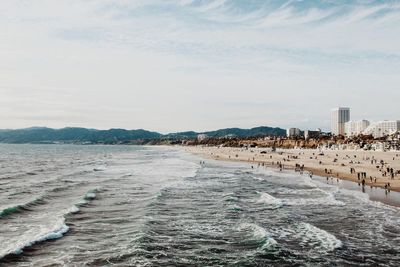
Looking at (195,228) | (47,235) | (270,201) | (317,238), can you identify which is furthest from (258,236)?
(270,201)

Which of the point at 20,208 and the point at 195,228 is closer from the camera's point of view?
the point at 195,228

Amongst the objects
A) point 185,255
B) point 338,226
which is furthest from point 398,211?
point 185,255

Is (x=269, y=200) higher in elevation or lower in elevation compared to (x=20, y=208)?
higher

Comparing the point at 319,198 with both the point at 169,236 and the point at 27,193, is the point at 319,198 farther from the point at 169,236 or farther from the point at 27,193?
the point at 27,193

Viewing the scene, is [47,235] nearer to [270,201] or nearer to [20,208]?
[20,208]

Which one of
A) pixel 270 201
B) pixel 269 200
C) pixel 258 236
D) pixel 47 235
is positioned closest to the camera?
pixel 47 235

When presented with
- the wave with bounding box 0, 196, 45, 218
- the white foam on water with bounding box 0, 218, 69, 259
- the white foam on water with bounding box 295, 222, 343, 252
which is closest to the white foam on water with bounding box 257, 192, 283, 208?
the white foam on water with bounding box 295, 222, 343, 252
